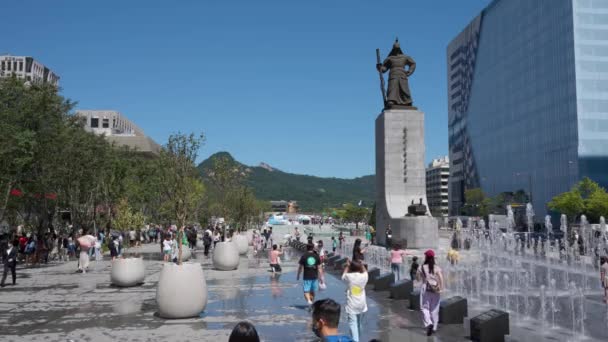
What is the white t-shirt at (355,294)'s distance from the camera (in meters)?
8.62

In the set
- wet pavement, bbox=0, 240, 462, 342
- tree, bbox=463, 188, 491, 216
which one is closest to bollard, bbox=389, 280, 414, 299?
wet pavement, bbox=0, 240, 462, 342

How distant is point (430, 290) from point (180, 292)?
18.5 ft

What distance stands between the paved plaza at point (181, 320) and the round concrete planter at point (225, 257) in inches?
130

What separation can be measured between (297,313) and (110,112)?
13363cm

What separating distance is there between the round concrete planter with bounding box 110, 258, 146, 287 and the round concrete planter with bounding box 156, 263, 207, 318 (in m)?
6.28

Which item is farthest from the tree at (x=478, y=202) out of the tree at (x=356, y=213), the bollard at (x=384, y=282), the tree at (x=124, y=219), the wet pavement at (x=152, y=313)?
the bollard at (x=384, y=282)

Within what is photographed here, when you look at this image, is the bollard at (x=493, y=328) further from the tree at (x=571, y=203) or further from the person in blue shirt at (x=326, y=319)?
the tree at (x=571, y=203)

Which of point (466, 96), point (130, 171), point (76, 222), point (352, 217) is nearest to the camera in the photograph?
point (76, 222)

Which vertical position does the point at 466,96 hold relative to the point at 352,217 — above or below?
above

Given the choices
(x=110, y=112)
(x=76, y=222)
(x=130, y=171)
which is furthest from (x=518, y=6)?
(x=110, y=112)

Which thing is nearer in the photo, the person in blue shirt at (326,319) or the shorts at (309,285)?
the person in blue shirt at (326,319)

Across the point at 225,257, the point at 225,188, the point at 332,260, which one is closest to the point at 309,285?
the point at 225,257

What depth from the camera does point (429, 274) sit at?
33.1 feet

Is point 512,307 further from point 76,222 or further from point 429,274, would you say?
point 76,222
